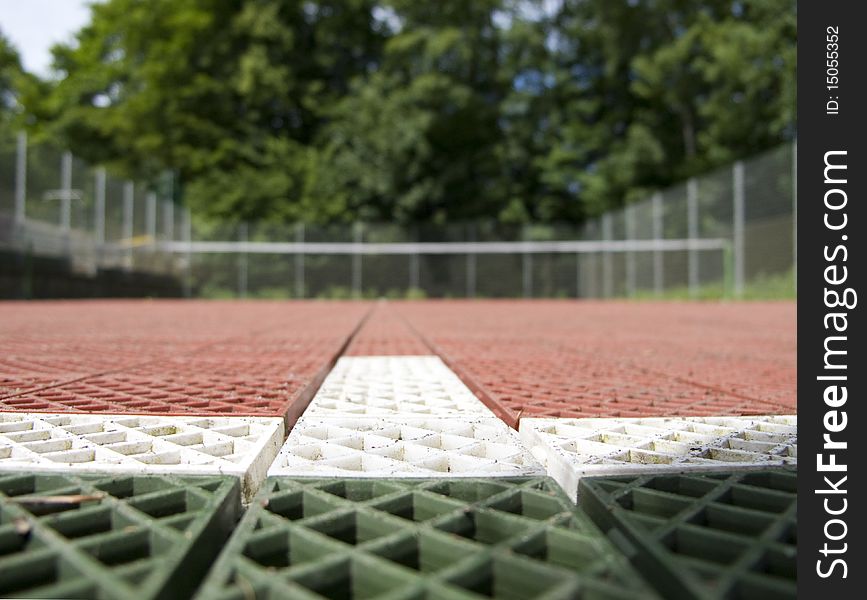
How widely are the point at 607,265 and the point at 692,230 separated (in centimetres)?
417

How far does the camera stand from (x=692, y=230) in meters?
16.8

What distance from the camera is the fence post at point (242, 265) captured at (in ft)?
67.9

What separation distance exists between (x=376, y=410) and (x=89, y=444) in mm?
770

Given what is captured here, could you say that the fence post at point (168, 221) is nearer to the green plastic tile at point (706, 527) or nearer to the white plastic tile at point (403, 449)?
the white plastic tile at point (403, 449)

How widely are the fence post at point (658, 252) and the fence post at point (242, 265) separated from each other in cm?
1242

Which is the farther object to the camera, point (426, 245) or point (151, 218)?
point (426, 245)

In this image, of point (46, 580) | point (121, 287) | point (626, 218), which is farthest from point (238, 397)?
point (626, 218)

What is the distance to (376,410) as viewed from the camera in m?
1.94

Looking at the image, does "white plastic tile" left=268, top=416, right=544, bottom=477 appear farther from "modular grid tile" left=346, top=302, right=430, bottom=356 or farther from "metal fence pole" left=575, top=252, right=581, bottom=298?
"metal fence pole" left=575, top=252, right=581, bottom=298

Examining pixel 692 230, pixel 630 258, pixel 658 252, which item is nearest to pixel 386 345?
pixel 692 230

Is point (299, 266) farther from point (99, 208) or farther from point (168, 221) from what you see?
point (99, 208)

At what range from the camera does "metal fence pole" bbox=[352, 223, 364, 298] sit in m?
20.9

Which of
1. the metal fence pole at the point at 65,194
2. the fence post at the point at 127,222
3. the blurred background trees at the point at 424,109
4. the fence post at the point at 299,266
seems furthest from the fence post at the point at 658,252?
the metal fence pole at the point at 65,194
